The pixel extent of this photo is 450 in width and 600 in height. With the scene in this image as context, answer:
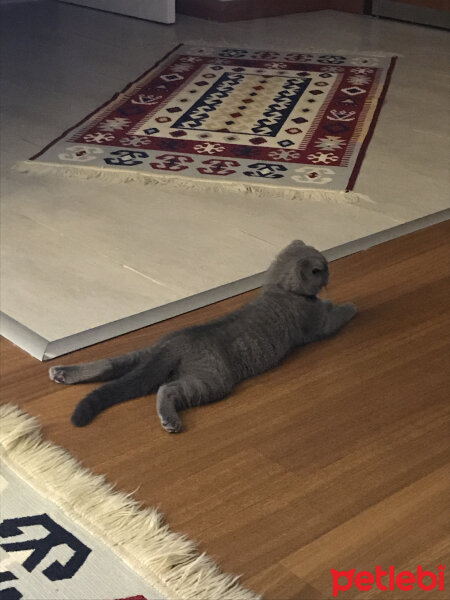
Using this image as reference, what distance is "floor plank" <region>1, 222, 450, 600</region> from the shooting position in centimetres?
137

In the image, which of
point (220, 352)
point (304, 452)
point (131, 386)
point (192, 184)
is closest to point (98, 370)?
point (131, 386)

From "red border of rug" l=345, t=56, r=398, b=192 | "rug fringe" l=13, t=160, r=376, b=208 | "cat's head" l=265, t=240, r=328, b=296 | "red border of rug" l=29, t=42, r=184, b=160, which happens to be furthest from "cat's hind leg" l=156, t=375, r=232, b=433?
"red border of rug" l=29, t=42, r=184, b=160

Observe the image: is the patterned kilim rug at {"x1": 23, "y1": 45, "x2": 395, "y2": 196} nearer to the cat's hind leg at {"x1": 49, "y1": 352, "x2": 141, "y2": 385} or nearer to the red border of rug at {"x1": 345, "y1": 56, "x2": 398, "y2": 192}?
the red border of rug at {"x1": 345, "y1": 56, "x2": 398, "y2": 192}

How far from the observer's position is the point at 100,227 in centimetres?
259

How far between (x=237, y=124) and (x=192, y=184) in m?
0.72

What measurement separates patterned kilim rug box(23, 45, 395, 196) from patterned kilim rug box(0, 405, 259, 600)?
1.54 m

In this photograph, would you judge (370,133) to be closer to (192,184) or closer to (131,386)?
(192,184)

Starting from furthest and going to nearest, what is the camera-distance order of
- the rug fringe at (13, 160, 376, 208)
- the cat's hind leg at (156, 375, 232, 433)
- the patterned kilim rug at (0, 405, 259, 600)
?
the rug fringe at (13, 160, 376, 208), the cat's hind leg at (156, 375, 232, 433), the patterned kilim rug at (0, 405, 259, 600)

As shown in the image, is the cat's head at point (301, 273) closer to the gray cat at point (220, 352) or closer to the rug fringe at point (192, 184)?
the gray cat at point (220, 352)

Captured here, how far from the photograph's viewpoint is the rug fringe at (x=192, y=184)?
280 centimetres

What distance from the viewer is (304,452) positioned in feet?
5.26

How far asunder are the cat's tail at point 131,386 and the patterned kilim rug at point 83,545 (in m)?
0.12

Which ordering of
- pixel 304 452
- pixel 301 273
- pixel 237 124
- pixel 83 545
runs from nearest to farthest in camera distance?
pixel 83 545 → pixel 304 452 → pixel 301 273 → pixel 237 124

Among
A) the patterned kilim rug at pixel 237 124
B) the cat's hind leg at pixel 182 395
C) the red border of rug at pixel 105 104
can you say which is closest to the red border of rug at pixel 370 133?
the patterned kilim rug at pixel 237 124
